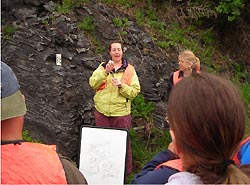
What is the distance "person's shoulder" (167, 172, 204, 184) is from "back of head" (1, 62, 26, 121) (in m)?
0.64

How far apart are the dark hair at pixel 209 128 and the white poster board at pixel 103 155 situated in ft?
10.5

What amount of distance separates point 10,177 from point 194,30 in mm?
7600

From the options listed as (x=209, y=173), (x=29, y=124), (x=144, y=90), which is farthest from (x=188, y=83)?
(x=144, y=90)

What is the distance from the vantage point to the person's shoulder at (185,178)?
61.5 inches

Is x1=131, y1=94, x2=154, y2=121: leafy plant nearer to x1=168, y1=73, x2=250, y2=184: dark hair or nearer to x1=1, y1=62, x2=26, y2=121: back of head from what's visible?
x1=1, y1=62, x2=26, y2=121: back of head

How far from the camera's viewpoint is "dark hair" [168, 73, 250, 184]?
60.1 inches

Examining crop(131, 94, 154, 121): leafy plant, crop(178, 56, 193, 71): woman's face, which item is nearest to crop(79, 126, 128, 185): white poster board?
crop(178, 56, 193, 71): woman's face

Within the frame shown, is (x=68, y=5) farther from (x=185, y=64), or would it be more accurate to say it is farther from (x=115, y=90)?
(x=185, y=64)

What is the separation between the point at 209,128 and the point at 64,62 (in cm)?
547

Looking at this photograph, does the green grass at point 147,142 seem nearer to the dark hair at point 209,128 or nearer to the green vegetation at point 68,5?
the green vegetation at point 68,5

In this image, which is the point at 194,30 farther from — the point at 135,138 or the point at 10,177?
the point at 10,177

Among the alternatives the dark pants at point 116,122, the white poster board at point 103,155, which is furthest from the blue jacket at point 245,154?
the dark pants at point 116,122

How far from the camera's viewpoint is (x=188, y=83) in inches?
62.5

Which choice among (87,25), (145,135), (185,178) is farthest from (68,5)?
(185,178)
